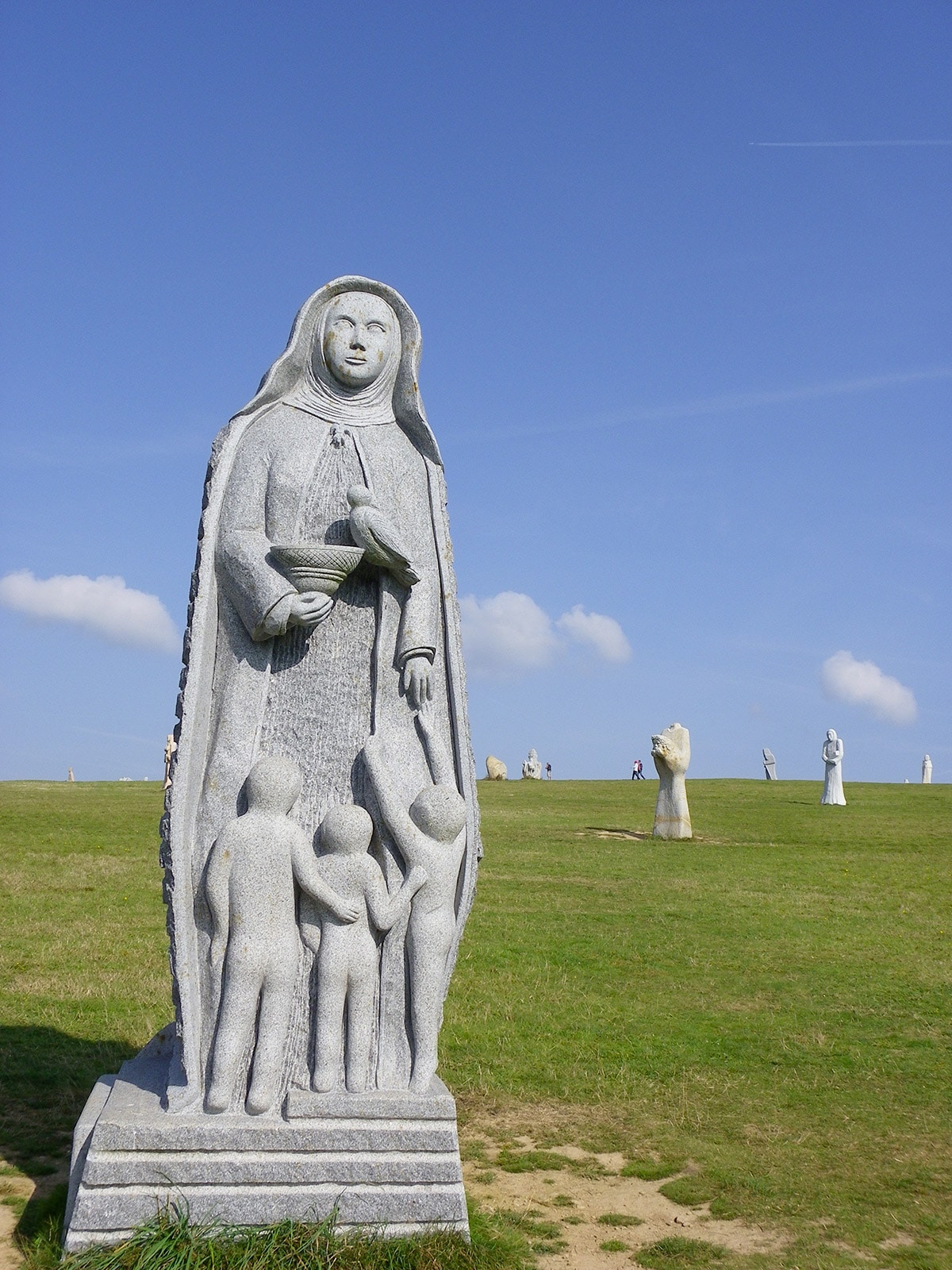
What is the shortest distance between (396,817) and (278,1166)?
1.54 m

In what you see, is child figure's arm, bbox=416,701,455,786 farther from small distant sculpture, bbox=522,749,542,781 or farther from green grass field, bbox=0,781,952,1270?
small distant sculpture, bbox=522,749,542,781

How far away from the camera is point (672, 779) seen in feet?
75.0

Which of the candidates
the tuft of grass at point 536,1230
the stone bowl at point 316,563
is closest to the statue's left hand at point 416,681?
the stone bowl at point 316,563

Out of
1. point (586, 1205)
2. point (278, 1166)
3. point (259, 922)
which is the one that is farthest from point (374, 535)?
point (586, 1205)

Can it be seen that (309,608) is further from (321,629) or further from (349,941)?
(349,941)

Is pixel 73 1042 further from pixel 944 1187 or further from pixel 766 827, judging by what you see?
pixel 766 827

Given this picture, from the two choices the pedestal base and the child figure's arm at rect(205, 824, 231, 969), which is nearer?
the pedestal base

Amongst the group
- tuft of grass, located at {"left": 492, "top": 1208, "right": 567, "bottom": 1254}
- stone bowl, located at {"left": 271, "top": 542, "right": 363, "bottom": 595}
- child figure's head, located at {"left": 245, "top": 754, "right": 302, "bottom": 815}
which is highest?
stone bowl, located at {"left": 271, "top": 542, "right": 363, "bottom": 595}

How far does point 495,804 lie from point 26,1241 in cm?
2466

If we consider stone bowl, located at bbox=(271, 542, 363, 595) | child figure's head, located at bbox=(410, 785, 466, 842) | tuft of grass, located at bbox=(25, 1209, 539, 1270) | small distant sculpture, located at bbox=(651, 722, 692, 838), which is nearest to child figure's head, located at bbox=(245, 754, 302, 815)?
child figure's head, located at bbox=(410, 785, 466, 842)

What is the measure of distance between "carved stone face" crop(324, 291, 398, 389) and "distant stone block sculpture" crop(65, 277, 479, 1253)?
10 millimetres

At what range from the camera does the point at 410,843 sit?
17.1 ft

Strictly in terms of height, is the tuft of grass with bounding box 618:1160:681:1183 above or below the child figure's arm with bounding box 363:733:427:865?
below

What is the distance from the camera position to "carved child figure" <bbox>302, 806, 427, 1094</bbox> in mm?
5078
